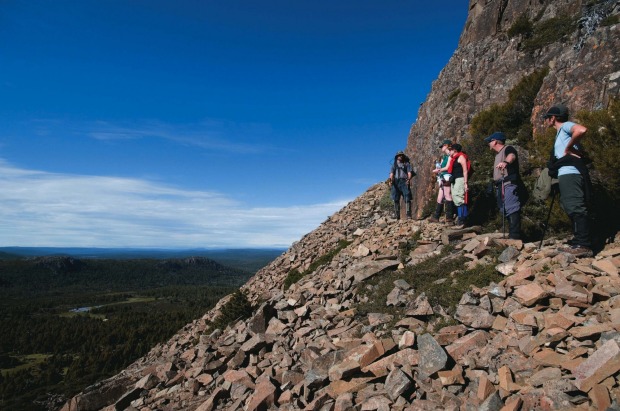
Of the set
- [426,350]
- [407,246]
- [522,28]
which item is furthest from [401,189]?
[522,28]

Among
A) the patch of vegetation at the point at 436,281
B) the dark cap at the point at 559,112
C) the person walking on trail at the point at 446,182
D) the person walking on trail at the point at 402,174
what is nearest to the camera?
the dark cap at the point at 559,112

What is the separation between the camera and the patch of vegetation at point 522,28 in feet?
68.5

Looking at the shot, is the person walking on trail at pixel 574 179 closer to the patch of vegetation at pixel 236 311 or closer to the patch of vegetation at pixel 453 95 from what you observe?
the patch of vegetation at pixel 236 311

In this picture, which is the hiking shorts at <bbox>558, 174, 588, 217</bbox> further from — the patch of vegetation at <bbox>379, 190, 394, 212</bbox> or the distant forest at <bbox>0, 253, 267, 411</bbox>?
the distant forest at <bbox>0, 253, 267, 411</bbox>

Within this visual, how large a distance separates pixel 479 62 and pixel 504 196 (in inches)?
733

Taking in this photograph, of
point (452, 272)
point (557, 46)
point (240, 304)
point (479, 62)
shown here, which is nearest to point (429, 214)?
point (452, 272)

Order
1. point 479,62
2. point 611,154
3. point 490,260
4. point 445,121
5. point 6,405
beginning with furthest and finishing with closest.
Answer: point 6,405
point 479,62
point 445,121
point 611,154
point 490,260

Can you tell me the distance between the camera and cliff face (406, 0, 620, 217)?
11609 mm

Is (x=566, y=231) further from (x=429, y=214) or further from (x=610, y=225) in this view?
(x=429, y=214)

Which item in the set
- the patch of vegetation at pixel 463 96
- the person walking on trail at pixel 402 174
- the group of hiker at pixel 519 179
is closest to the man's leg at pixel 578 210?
the group of hiker at pixel 519 179

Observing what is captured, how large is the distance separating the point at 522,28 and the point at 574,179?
1934 cm

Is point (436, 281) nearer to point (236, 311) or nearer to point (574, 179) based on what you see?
point (574, 179)

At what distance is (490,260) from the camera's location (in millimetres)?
8023

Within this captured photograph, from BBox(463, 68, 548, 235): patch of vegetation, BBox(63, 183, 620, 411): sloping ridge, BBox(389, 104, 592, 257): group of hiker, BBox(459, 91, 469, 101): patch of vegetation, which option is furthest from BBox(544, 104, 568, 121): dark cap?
BBox(459, 91, 469, 101): patch of vegetation
